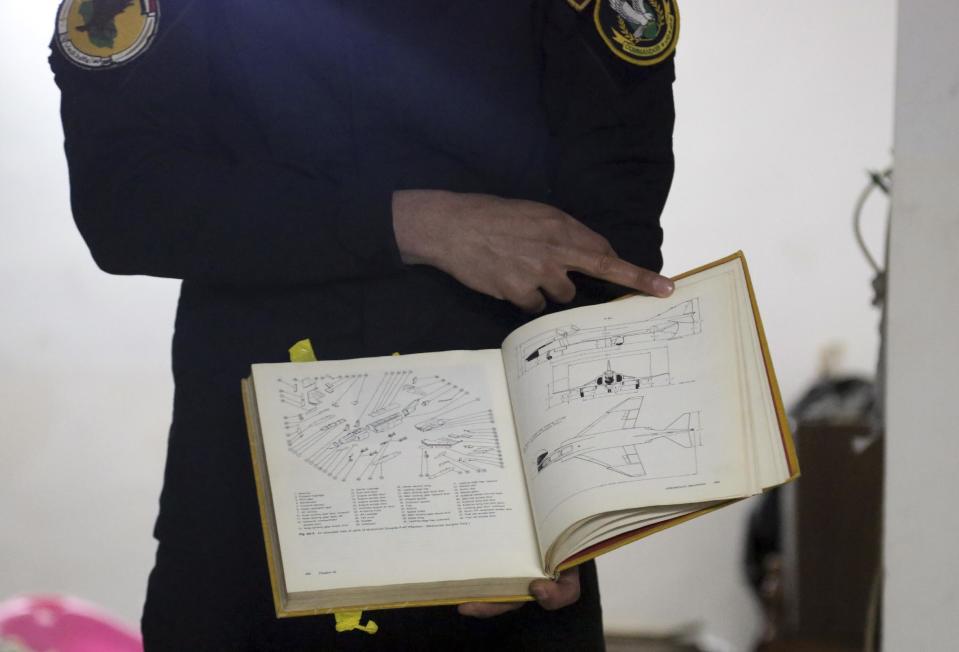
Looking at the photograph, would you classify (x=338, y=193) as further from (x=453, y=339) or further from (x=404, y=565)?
A: (x=404, y=565)

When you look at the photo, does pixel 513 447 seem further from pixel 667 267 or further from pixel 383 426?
pixel 667 267

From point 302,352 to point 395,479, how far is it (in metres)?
0.15

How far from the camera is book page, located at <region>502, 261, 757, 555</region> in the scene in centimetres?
60

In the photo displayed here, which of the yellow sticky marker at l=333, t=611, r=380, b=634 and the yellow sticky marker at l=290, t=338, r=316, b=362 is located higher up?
the yellow sticky marker at l=290, t=338, r=316, b=362

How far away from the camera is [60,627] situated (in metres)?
0.84

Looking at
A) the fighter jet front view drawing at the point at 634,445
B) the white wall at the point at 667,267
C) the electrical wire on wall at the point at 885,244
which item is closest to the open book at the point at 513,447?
the fighter jet front view drawing at the point at 634,445

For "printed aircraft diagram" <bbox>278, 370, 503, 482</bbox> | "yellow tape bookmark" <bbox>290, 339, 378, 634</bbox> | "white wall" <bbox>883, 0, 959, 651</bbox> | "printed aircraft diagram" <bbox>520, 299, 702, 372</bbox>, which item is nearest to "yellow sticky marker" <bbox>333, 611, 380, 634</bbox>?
"yellow tape bookmark" <bbox>290, 339, 378, 634</bbox>

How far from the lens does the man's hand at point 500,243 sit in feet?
2.23

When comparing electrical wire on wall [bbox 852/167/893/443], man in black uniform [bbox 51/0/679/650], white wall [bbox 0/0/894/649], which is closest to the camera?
man in black uniform [bbox 51/0/679/650]

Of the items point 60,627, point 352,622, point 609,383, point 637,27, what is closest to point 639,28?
point 637,27

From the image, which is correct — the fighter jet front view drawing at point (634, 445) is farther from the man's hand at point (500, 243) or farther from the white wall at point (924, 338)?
the white wall at point (924, 338)

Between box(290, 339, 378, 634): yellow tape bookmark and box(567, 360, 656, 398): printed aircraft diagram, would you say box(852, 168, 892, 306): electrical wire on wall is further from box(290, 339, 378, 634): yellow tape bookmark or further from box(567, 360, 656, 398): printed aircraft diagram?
box(290, 339, 378, 634): yellow tape bookmark

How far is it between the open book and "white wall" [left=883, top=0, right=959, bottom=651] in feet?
0.83

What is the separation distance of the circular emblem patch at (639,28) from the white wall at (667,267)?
63mm
